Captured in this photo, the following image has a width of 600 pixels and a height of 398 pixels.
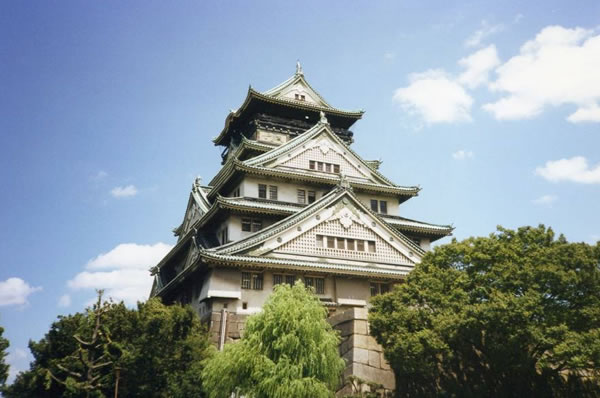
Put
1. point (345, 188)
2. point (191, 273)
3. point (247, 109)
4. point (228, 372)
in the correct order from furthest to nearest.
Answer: point (247, 109)
point (345, 188)
point (191, 273)
point (228, 372)

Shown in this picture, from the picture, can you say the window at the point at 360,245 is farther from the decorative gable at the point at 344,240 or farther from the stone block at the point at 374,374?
the stone block at the point at 374,374

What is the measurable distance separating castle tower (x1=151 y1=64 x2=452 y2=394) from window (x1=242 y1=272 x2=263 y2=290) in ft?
0.16

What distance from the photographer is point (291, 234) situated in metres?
26.3

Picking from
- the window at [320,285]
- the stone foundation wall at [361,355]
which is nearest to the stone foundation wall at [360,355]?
the stone foundation wall at [361,355]

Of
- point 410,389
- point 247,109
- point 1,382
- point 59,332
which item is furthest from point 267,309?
point 247,109

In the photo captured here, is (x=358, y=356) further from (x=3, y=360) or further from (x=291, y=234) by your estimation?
(x=3, y=360)

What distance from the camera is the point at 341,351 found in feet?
66.3

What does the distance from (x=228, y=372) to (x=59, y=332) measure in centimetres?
749

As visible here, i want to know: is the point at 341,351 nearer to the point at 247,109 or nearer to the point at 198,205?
the point at 198,205

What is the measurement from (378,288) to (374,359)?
Answer: 778cm

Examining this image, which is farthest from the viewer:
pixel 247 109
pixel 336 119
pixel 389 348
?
pixel 336 119

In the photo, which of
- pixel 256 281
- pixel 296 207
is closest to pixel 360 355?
pixel 256 281

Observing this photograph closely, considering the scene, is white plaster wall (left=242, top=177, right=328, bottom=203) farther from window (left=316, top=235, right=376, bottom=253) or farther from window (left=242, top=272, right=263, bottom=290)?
window (left=242, top=272, right=263, bottom=290)

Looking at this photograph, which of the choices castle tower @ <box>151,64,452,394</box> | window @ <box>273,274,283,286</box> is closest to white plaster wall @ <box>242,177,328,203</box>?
castle tower @ <box>151,64,452,394</box>
